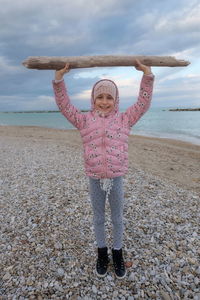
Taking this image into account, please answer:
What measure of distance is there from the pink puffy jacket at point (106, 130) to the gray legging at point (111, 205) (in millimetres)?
185

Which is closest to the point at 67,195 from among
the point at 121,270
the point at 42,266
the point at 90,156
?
the point at 42,266

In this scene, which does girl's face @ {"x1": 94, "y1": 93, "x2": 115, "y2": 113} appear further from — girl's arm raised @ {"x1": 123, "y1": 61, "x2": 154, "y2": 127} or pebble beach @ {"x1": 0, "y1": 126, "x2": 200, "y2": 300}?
pebble beach @ {"x1": 0, "y1": 126, "x2": 200, "y2": 300}

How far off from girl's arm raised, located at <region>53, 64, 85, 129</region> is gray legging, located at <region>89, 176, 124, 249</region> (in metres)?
0.90

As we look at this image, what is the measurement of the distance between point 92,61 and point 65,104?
2.80ft

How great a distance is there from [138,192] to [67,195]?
2236 millimetres

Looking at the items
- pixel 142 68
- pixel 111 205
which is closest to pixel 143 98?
pixel 142 68

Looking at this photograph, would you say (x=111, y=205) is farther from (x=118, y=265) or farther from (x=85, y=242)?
(x=85, y=242)

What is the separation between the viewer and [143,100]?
308 centimetres

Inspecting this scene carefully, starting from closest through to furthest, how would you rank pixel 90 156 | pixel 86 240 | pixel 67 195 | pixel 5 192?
pixel 90 156 → pixel 86 240 → pixel 67 195 → pixel 5 192

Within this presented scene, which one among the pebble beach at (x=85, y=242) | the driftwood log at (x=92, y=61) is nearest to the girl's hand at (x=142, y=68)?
the driftwood log at (x=92, y=61)

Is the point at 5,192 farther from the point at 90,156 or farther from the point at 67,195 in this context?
the point at 90,156

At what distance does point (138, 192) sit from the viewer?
685cm

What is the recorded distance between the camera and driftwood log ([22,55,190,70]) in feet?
10.6

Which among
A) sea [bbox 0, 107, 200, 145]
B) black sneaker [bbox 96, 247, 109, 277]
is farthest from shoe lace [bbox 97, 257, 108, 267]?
sea [bbox 0, 107, 200, 145]
